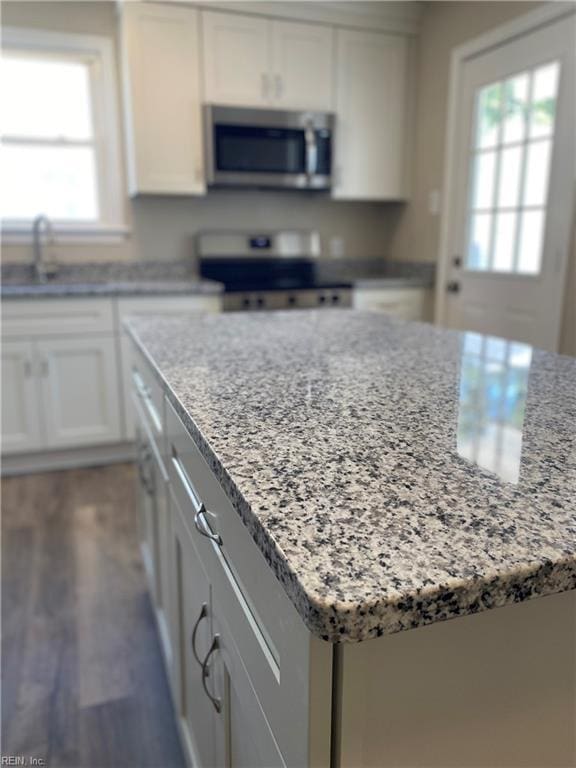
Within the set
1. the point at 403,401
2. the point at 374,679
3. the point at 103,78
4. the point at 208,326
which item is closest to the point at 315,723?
the point at 374,679

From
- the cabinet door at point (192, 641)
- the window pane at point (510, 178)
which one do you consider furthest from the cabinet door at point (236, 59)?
the cabinet door at point (192, 641)

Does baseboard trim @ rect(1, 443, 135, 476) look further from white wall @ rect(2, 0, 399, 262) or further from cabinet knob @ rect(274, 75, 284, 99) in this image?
cabinet knob @ rect(274, 75, 284, 99)

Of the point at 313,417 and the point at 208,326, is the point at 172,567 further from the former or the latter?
the point at 208,326

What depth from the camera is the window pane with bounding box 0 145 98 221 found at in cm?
335

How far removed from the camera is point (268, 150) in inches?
132

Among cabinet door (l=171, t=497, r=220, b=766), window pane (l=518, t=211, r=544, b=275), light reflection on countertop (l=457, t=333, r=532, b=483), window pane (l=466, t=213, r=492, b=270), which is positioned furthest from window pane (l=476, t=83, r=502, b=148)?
cabinet door (l=171, t=497, r=220, b=766)

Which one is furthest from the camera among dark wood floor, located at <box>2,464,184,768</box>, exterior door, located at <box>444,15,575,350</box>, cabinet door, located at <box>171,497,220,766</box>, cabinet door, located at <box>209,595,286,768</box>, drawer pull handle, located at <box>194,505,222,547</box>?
exterior door, located at <box>444,15,575,350</box>

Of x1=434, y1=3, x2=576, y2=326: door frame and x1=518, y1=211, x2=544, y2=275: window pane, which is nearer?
x1=434, y1=3, x2=576, y2=326: door frame

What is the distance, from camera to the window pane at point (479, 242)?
3188mm

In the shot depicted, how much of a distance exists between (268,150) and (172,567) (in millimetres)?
2761

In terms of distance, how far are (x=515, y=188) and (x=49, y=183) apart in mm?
2687

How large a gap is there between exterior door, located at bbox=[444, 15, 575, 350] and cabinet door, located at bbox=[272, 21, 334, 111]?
2.65 ft

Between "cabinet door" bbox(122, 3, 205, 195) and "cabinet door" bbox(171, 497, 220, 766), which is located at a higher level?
"cabinet door" bbox(122, 3, 205, 195)

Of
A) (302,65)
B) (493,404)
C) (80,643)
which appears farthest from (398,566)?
(302,65)
